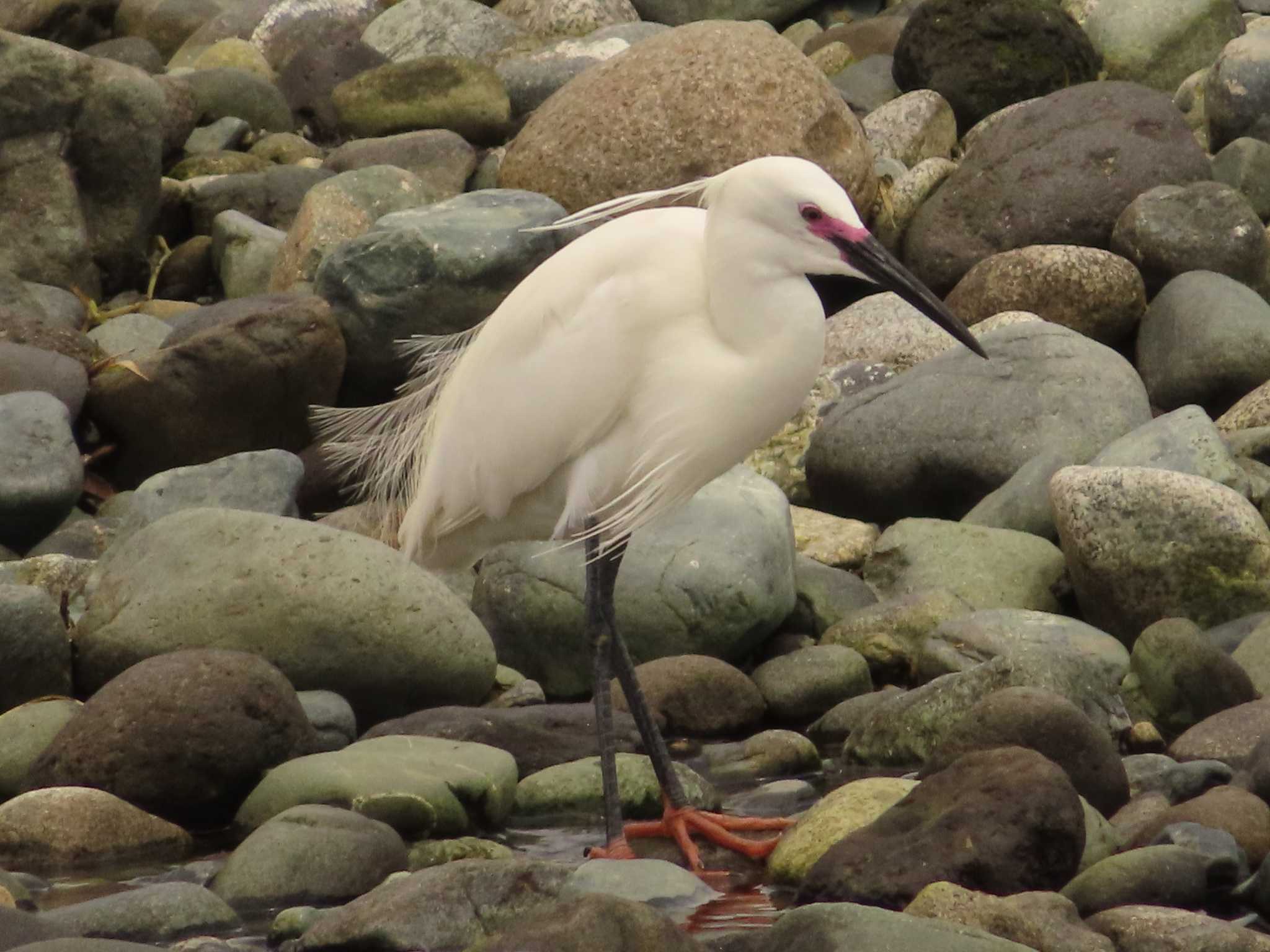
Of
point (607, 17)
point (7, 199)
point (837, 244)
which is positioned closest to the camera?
point (837, 244)

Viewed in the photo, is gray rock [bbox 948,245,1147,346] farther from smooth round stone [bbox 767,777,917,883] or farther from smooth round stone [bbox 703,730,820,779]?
smooth round stone [bbox 767,777,917,883]

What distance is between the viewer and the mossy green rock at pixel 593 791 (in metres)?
5.71

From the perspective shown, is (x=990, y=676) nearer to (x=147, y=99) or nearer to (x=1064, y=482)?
(x=1064, y=482)

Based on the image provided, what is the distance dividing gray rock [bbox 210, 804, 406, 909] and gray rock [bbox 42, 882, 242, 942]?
125mm

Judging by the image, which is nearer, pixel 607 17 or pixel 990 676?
pixel 990 676

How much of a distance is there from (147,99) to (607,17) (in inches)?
245

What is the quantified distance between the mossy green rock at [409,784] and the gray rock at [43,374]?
382 cm

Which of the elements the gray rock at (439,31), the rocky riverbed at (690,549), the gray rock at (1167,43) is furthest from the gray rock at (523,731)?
the gray rock at (439,31)

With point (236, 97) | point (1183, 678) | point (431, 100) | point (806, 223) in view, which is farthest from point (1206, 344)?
point (236, 97)

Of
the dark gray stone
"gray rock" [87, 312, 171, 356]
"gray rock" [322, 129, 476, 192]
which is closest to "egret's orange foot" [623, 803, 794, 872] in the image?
"gray rock" [87, 312, 171, 356]

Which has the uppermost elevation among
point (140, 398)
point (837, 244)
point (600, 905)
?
point (837, 244)

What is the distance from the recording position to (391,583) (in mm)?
6438

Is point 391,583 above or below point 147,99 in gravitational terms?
below

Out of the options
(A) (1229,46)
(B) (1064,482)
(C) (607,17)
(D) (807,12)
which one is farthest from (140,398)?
(D) (807,12)
